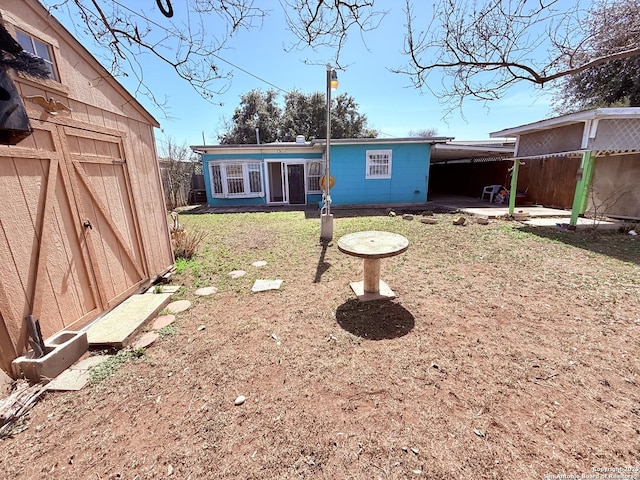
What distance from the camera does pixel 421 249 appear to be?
5641mm

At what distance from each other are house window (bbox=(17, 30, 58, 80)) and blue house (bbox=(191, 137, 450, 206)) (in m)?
8.67

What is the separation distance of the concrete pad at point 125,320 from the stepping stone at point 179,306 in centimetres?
9

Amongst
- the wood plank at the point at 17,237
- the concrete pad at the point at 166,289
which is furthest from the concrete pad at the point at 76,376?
the concrete pad at the point at 166,289

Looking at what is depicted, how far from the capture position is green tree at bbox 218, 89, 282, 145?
20.6 meters

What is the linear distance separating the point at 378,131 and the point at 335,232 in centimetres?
1963

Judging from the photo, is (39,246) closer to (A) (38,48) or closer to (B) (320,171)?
(A) (38,48)

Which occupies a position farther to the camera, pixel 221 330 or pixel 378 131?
pixel 378 131

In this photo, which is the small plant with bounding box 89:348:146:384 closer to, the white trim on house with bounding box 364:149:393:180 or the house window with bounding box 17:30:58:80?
the house window with bounding box 17:30:58:80

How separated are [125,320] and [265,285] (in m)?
1.78

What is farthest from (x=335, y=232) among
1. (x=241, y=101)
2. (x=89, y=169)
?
(x=241, y=101)

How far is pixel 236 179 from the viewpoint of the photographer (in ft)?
41.1

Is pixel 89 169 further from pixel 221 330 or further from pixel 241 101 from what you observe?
pixel 241 101

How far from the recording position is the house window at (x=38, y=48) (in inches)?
90.2

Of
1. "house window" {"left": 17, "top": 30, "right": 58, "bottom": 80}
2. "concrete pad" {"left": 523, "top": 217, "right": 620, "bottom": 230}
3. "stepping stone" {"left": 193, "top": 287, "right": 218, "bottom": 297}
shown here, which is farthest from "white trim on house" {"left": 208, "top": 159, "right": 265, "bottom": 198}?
"concrete pad" {"left": 523, "top": 217, "right": 620, "bottom": 230}
